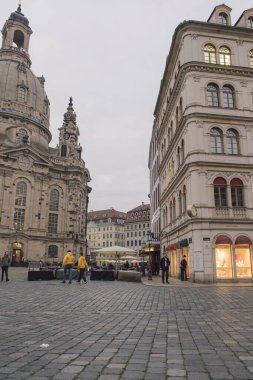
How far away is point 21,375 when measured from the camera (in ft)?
13.4

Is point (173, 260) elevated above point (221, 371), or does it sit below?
above

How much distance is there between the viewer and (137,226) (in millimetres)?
121125

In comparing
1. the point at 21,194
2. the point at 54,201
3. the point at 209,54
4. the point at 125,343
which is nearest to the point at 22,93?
the point at 21,194

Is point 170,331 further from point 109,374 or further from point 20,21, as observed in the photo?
point 20,21

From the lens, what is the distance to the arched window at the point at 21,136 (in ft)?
217

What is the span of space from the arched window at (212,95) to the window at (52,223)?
4546 cm

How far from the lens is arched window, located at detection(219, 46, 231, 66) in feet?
93.1

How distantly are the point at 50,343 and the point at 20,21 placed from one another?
9143 centimetres

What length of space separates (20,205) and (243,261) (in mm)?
46057

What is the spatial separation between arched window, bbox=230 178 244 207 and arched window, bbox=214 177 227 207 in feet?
2.01

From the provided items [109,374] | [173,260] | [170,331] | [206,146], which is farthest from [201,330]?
[173,260]

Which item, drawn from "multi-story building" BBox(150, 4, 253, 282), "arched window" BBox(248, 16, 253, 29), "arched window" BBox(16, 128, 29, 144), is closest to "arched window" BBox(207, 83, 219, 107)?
"multi-story building" BBox(150, 4, 253, 282)

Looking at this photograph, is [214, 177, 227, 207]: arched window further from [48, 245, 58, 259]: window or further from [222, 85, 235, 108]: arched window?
[48, 245, 58, 259]: window

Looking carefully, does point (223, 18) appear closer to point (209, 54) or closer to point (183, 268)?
point (209, 54)
